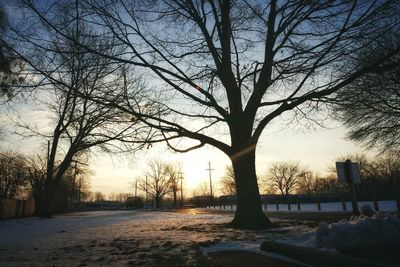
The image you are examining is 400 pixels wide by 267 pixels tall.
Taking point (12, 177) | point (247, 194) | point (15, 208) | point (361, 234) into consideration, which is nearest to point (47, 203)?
point (15, 208)

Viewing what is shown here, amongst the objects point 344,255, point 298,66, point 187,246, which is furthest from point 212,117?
point 344,255

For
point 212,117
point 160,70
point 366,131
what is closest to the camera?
point 160,70

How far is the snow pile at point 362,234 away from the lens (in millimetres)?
4344

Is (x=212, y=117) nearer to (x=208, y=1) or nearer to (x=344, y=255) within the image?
(x=208, y=1)

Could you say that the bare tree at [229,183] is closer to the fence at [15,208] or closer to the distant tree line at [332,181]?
the distant tree line at [332,181]

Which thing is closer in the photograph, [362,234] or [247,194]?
[362,234]

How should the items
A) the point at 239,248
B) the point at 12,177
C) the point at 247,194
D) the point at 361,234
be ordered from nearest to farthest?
1. the point at 361,234
2. the point at 239,248
3. the point at 247,194
4. the point at 12,177

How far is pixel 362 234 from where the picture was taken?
4.46 metres

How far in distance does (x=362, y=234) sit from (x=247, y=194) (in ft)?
20.7

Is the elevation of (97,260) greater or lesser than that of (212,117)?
lesser

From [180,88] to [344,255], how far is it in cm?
804

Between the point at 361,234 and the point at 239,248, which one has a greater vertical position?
the point at 361,234

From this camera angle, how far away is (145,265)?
522cm

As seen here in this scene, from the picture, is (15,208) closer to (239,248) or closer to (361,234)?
(239,248)
